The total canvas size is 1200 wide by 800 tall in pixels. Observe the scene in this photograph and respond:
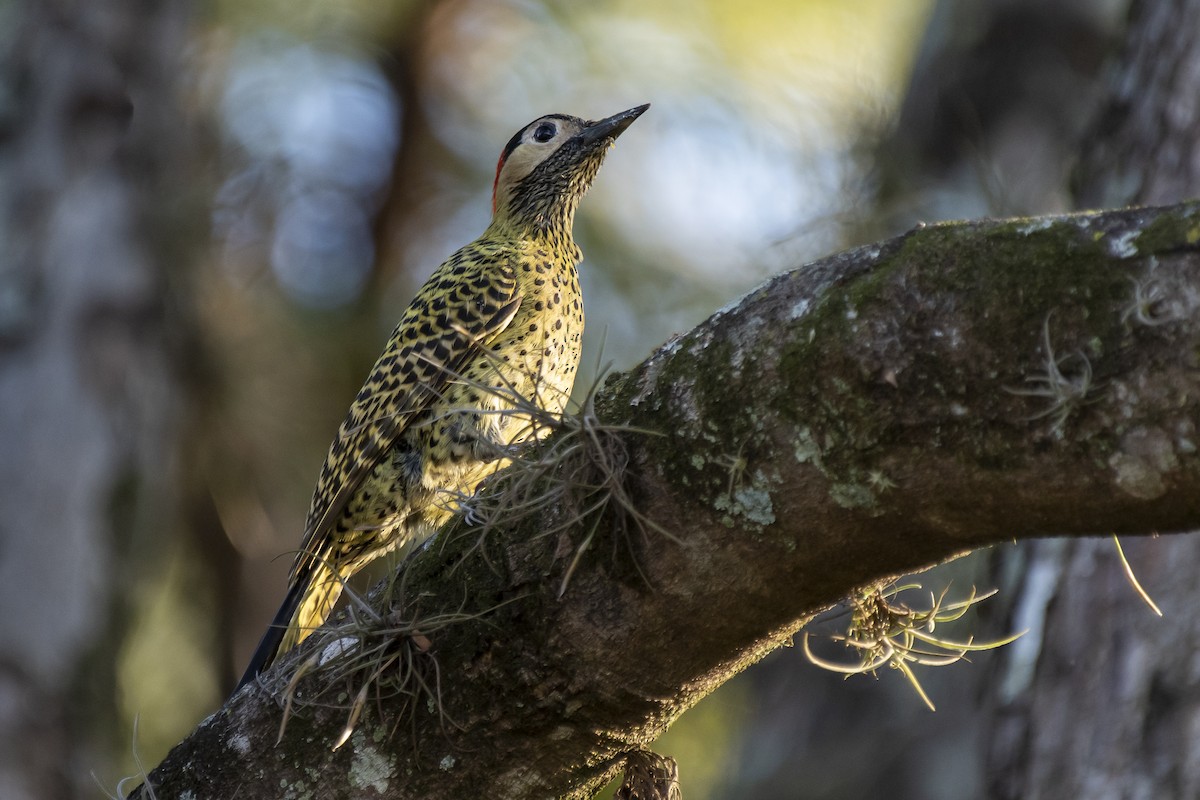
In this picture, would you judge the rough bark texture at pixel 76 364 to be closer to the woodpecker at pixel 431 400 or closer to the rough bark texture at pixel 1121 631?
the woodpecker at pixel 431 400

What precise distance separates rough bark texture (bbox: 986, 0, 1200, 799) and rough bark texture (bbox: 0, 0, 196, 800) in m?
3.96

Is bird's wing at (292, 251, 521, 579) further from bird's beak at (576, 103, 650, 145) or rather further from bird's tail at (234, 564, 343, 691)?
bird's beak at (576, 103, 650, 145)

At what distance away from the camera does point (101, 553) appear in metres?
5.93

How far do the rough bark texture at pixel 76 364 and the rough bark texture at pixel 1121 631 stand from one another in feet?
13.0

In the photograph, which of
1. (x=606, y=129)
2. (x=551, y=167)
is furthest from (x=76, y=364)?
(x=606, y=129)

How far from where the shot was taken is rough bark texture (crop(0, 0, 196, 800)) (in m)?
5.71

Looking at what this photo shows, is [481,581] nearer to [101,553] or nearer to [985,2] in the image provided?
[101,553]

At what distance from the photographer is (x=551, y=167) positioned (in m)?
5.11

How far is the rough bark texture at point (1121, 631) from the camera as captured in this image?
389cm

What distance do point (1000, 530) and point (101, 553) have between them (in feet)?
16.5

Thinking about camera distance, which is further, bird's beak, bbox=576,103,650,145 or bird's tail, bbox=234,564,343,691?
bird's beak, bbox=576,103,650,145

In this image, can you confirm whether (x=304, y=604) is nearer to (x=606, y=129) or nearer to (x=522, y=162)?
(x=522, y=162)

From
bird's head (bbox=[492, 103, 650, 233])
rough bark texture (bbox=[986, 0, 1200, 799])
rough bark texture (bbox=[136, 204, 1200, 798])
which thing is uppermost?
bird's head (bbox=[492, 103, 650, 233])

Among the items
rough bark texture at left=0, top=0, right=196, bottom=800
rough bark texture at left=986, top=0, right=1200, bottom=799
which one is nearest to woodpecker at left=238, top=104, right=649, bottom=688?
rough bark texture at left=986, top=0, right=1200, bottom=799
